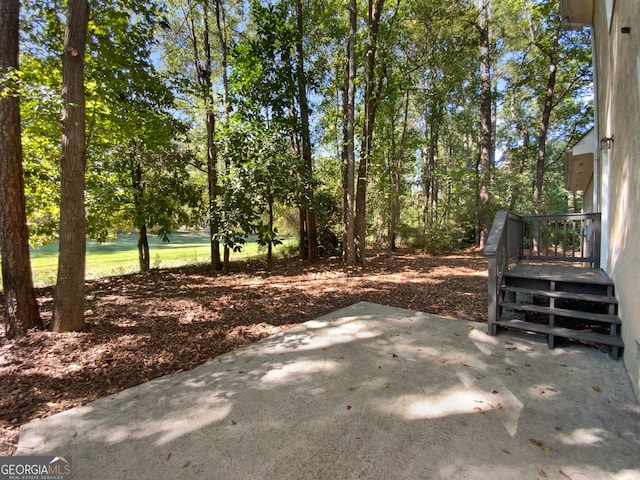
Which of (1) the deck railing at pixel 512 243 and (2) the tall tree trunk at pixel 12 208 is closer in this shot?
(2) the tall tree trunk at pixel 12 208

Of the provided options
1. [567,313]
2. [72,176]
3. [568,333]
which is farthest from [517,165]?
[72,176]

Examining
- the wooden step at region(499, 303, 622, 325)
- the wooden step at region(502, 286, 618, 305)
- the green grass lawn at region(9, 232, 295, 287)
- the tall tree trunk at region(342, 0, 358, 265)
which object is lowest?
the green grass lawn at region(9, 232, 295, 287)

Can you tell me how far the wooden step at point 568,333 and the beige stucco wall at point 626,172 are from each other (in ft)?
0.36

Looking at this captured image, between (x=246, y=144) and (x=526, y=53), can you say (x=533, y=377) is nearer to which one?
(x=246, y=144)

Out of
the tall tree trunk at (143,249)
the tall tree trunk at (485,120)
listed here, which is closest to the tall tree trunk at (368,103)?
the tall tree trunk at (485,120)

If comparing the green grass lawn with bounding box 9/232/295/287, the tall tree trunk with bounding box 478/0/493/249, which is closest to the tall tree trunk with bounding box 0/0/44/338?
the green grass lawn with bounding box 9/232/295/287

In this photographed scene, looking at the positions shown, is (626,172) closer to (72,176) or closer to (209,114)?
(72,176)

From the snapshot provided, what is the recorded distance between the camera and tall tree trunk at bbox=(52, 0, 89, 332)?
11.1ft

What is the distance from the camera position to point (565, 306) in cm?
438

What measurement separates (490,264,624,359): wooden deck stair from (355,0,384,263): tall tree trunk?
5.02 metres

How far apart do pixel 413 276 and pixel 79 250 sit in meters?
6.42

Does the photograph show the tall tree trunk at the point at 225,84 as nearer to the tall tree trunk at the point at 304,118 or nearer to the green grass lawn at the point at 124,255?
the green grass lawn at the point at 124,255

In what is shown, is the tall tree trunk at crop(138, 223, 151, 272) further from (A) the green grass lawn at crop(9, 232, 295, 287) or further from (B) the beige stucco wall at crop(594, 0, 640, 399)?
(B) the beige stucco wall at crop(594, 0, 640, 399)

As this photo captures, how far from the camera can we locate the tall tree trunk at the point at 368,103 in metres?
7.89
